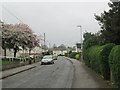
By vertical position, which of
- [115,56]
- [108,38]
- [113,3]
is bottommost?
[115,56]

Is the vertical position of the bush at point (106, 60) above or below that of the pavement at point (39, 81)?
above

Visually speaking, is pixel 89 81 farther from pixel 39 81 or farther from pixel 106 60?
pixel 39 81

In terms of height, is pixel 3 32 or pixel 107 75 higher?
pixel 3 32

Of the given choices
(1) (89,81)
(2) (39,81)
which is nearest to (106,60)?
(1) (89,81)

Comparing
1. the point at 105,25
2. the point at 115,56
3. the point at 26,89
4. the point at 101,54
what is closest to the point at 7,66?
the point at 105,25

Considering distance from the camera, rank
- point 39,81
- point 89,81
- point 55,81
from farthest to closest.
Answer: point 39,81 → point 55,81 → point 89,81

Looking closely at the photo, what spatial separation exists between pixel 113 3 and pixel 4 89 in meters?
20.9

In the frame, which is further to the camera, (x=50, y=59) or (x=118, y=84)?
(x=50, y=59)

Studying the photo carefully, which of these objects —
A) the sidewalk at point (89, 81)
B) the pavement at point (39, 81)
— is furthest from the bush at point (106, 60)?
the pavement at point (39, 81)

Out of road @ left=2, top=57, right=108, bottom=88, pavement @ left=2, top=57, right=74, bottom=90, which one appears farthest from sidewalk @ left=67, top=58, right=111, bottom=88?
pavement @ left=2, top=57, right=74, bottom=90

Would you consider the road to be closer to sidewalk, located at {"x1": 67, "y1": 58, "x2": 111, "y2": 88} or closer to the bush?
sidewalk, located at {"x1": 67, "y1": 58, "x2": 111, "y2": 88}

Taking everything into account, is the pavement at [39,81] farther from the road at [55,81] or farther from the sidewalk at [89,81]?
the sidewalk at [89,81]

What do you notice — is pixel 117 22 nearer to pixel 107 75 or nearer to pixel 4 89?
pixel 107 75

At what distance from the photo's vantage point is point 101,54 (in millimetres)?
20609
